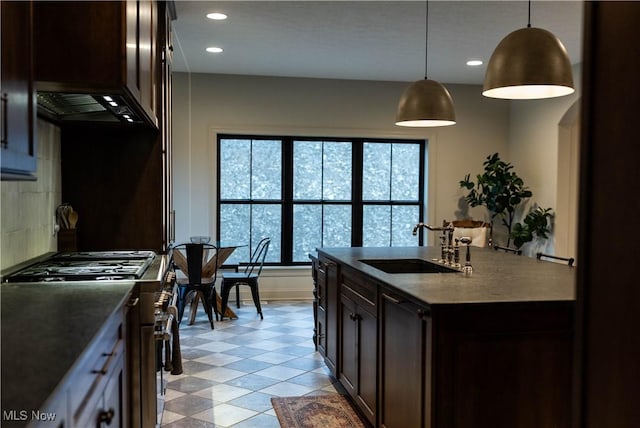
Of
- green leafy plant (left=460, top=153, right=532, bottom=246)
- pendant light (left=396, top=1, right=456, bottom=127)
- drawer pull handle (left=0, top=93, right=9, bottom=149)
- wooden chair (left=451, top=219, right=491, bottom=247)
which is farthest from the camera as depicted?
green leafy plant (left=460, top=153, right=532, bottom=246)

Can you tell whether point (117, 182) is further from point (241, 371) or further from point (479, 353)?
point (479, 353)

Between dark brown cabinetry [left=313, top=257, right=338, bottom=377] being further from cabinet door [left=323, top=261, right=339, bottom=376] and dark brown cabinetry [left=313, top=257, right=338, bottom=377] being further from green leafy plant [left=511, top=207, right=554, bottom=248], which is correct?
green leafy plant [left=511, top=207, right=554, bottom=248]

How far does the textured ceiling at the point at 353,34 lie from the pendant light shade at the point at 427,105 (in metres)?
0.80

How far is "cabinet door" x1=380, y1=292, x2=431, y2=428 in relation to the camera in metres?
2.21

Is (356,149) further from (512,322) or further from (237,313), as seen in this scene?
(512,322)

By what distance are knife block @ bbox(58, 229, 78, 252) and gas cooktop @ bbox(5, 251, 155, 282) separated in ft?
0.35

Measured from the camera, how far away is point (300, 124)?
22.7 feet

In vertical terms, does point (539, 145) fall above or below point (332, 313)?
above

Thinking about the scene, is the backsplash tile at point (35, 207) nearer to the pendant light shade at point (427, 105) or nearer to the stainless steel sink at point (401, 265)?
the stainless steel sink at point (401, 265)

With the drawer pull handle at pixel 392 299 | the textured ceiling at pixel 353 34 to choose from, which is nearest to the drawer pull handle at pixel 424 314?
the drawer pull handle at pixel 392 299

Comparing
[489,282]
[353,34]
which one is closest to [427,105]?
[489,282]

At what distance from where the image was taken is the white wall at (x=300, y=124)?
6.70 m

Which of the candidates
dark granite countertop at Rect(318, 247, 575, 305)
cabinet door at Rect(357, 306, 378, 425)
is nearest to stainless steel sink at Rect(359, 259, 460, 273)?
dark granite countertop at Rect(318, 247, 575, 305)

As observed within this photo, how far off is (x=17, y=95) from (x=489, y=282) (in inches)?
80.0
